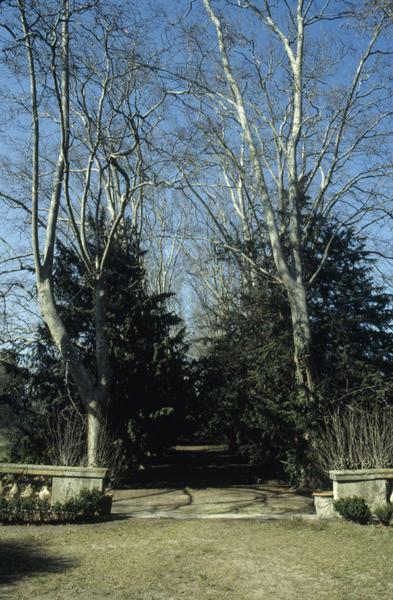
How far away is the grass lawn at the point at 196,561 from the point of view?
601cm

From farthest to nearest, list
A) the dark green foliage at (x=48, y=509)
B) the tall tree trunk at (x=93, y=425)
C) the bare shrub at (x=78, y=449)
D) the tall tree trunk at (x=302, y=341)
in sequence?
the tall tree trunk at (x=302, y=341), the tall tree trunk at (x=93, y=425), the bare shrub at (x=78, y=449), the dark green foliage at (x=48, y=509)

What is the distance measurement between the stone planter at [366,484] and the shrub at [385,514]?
586 mm

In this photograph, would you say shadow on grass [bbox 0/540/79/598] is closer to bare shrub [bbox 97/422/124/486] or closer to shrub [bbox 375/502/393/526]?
bare shrub [bbox 97/422/124/486]

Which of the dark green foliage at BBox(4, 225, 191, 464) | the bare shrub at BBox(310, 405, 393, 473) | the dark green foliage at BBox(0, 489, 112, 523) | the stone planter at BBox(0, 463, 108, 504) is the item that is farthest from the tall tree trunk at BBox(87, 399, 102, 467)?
the bare shrub at BBox(310, 405, 393, 473)

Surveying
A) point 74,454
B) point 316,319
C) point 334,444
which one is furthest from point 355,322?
point 74,454

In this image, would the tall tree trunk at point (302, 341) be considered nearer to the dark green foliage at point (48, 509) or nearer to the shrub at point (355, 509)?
the shrub at point (355, 509)

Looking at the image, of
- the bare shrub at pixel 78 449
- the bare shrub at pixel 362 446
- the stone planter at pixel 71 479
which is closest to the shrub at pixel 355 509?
the bare shrub at pixel 362 446

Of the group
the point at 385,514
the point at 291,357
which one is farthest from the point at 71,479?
the point at 291,357

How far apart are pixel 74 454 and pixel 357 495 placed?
16.4 ft

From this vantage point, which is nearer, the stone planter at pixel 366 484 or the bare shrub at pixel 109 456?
the stone planter at pixel 366 484

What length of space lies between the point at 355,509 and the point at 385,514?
450mm

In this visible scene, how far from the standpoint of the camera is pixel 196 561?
7324 mm

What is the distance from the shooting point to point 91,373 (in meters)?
17.2

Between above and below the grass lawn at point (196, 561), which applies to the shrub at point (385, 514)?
above
